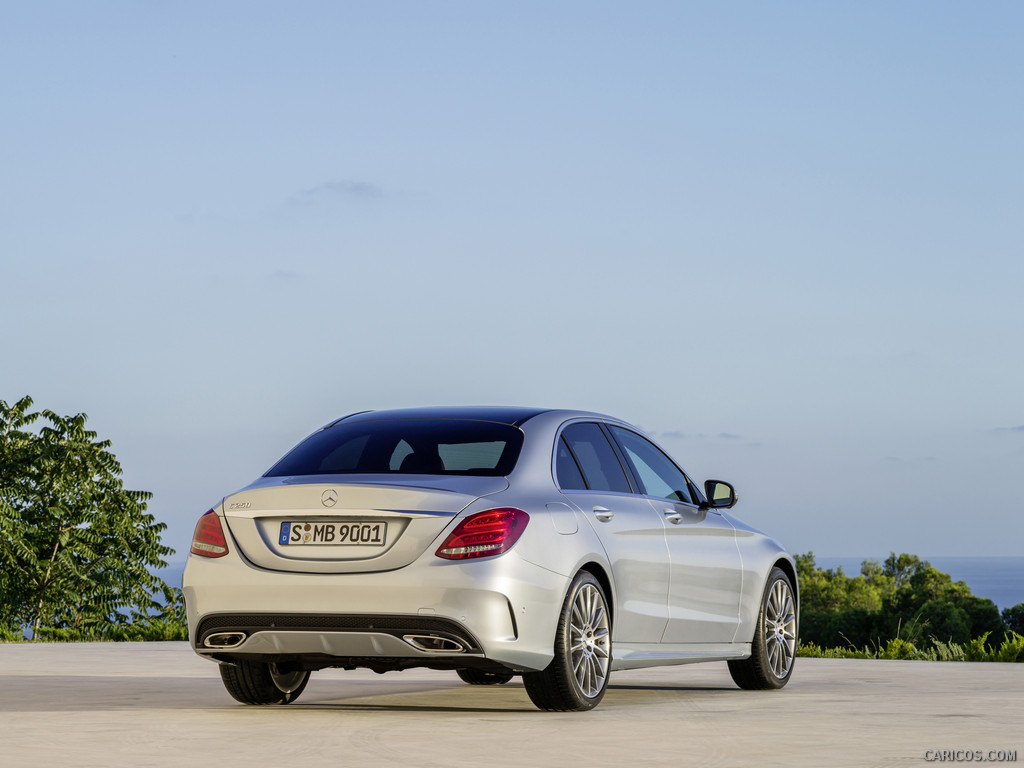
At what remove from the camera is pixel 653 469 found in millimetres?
10438

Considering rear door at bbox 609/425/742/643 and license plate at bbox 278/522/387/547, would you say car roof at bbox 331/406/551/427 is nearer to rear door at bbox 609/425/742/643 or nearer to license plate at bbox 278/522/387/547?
rear door at bbox 609/425/742/643

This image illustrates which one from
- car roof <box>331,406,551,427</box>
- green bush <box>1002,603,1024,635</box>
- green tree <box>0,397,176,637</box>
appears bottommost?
green bush <box>1002,603,1024,635</box>

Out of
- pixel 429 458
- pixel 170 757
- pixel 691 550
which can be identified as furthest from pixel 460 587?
pixel 691 550

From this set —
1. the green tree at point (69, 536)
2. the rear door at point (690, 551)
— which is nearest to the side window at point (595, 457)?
the rear door at point (690, 551)

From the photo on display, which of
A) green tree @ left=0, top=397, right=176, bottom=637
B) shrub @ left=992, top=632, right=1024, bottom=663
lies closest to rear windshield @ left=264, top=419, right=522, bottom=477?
shrub @ left=992, top=632, right=1024, bottom=663

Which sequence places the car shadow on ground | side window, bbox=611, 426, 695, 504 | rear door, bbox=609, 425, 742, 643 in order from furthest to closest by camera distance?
side window, bbox=611, 426, 695, 504, rear door, bbox=609, 425, 742, 643, the car shadow on ground

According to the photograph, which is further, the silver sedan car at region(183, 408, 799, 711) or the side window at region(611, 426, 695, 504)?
the side window at region(611, 426, 695, 504)

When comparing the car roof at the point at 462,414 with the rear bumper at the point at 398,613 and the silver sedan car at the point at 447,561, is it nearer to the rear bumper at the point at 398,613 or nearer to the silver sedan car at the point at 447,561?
the silver sedan car at the point at 447,561

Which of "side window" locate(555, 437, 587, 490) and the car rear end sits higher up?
"side window" locate(555, 437, 587, 490)

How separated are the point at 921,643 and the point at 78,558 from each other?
2467cm

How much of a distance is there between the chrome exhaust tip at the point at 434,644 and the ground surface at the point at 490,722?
1.29 feet

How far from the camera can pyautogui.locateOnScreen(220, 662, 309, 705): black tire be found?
9266 mm

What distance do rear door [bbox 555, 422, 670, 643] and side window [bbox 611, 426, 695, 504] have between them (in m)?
0.27

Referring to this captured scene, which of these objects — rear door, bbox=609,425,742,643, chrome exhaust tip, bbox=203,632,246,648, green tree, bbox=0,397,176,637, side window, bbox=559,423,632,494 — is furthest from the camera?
green tree, bbox=0,397,176,637
